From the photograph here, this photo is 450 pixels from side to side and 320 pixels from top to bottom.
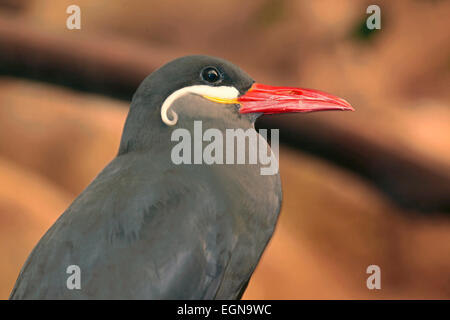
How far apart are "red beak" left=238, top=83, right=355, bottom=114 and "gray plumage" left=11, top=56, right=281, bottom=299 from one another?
88 mm

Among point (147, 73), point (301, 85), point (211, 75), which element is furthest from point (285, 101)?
point (301, 85)

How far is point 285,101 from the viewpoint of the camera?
1.23m

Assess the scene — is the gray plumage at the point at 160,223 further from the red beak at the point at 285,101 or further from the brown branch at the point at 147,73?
the brown branch at the point at 147,73

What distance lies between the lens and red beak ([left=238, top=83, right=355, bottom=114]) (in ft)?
3.99

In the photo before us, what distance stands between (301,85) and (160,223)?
1751mm

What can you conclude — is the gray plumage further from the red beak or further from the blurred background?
the blurred background

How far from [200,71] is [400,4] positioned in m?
1.74

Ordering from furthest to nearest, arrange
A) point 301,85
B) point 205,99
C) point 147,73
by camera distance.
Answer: point 301,85, point 147,73, point 205,99

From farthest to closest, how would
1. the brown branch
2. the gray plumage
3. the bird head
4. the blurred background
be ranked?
the blurred background → the brown branch → the bird head → the gray plumage

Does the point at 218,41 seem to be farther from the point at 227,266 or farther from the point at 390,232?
the point at 227,266

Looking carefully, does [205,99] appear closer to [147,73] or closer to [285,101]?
[285,101]

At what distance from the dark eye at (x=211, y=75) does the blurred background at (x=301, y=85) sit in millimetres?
996

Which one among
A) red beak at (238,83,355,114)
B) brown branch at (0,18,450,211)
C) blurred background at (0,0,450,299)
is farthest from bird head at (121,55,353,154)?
blurred background at (0,0,450,299)

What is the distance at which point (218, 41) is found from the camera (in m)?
2.61
